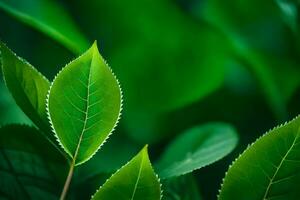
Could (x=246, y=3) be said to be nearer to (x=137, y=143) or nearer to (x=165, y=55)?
(x=165, y=55)

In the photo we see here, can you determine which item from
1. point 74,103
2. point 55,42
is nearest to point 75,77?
point 74,103

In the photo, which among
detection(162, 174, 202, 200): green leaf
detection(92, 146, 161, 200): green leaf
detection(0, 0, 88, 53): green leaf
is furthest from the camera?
detection(0, 0, 88, 53): green leaf

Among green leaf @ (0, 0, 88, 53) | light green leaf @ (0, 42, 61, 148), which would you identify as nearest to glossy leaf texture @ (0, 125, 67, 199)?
light green leaf @ (0, 42, 61, 148)

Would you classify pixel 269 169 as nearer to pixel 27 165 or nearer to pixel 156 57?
pixel 27 165

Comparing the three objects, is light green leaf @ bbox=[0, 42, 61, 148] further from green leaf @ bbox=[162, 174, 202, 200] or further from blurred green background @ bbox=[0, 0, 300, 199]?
blurred green background @ bbox=[0, 0, 300, 199]

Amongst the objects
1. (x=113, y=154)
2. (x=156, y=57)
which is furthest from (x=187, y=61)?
(x=113, y=154)
